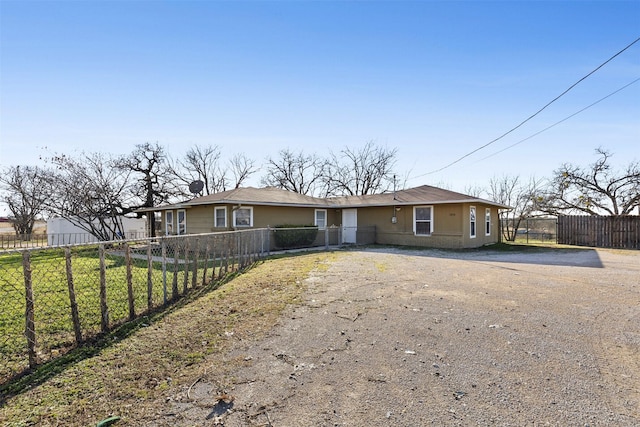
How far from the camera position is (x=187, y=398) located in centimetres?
252

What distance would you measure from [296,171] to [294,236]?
71.8ft

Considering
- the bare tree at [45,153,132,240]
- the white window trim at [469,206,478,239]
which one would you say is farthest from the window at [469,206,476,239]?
the bare tree at [45,153,132,240]

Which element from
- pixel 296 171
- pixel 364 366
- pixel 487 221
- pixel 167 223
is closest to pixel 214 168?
pixel 296 171

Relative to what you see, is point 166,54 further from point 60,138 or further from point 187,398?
point 60,138

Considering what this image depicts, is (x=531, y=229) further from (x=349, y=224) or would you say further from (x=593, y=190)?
(x=349, y=224)

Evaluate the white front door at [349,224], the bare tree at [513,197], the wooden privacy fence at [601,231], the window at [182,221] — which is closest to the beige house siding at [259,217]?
the window at [182,221]

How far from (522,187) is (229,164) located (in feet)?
89.4

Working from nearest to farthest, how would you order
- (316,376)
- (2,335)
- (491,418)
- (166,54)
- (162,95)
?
(491,418), (316,376), (2,335), (166,54), (162,95)

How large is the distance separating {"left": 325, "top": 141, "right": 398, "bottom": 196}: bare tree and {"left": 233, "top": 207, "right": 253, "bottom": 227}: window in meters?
21.4

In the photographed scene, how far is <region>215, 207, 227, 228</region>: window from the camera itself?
14.2 metres

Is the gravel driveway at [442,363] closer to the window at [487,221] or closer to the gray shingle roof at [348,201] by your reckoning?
the gray shingle roof at [348,201]

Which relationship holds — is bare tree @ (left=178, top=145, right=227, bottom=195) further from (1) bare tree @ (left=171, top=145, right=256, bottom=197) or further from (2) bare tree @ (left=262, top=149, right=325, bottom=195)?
(2) bare tree @ (left=262, top=149, right=325, bottom=195)

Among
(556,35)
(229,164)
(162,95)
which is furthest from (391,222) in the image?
(229,164)

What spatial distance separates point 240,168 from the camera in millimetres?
35688
